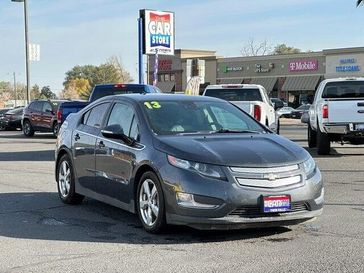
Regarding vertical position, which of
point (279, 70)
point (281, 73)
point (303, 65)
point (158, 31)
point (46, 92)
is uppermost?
point (158, 31)

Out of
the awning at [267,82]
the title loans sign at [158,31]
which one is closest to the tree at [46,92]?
the awning at [267,82]

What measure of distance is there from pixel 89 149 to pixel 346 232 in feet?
11.6

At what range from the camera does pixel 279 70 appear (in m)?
62.1

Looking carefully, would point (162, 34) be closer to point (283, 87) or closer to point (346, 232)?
point (346, 232)

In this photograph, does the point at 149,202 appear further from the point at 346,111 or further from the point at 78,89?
the point at 78,89

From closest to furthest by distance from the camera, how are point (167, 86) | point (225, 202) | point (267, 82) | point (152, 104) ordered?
point (225, 202) → point (152, 104) → point (267, 82) → point (167, 86)

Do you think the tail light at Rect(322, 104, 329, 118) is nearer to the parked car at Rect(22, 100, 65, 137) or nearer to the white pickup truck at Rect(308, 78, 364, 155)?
the white pickup truck at Rect(308, 78, 364, 155)

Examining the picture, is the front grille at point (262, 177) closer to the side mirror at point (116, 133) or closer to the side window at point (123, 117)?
the side mirror at point (116, 133)

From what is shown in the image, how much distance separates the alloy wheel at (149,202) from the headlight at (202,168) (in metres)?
0.47

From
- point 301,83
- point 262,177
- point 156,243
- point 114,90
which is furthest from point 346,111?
point 301,83

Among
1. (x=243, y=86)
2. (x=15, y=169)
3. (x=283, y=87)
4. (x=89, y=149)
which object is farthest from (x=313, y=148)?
(x=283, y=87)

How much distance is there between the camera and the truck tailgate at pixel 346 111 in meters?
14.1

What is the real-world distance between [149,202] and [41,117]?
20.3 metres

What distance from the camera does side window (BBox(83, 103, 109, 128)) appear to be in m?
8.22
